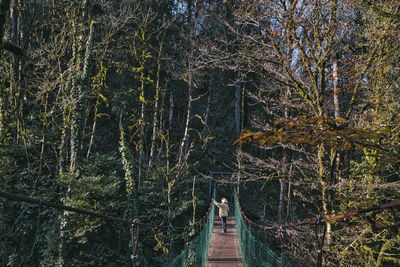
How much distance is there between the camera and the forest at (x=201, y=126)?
306 centimetres

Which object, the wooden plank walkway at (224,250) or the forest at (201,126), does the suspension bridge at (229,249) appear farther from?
the forest at (201,126)

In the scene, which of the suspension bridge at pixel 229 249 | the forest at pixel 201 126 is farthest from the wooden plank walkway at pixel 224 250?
the forest at pixel 201 126

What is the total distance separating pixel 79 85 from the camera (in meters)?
6.99

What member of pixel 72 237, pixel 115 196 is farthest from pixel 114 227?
pixel 72 237

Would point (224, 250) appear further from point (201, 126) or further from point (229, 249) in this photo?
point (201, 126)

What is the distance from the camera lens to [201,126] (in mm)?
15797

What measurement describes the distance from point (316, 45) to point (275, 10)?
28.1 inches

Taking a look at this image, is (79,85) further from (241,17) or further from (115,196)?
(241,17)

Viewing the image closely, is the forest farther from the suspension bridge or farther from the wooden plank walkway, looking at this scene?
the wooden plank walkway

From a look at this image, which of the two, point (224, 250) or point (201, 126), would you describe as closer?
point (224, 250)

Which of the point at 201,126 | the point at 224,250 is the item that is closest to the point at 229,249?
the point at 224,250

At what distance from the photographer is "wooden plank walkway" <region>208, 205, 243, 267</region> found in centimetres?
555

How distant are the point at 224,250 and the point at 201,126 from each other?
993 centimetres

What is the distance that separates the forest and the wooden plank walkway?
0.75m
